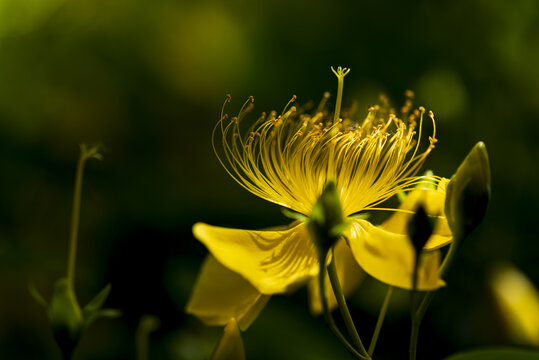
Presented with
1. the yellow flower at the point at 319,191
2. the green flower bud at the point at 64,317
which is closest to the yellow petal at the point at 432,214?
the yellow flower at the point at 319,191

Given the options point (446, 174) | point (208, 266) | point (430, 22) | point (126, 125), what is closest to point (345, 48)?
point (430, 22)

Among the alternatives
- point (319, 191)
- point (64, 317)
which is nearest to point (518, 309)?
point (319, 191)

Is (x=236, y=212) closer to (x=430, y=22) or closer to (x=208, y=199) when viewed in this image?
(x=208, y=199)

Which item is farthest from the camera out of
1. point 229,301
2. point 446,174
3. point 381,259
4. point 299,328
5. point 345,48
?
point 345,48

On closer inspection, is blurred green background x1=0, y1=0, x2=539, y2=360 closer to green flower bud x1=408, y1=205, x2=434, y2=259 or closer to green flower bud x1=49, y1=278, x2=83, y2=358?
green flower bud x1=49, y1=278, x2=83, y2=358

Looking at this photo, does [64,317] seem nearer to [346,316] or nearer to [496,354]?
[346,316]

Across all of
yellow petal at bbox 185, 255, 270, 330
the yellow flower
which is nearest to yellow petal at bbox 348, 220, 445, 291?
the yellow flower

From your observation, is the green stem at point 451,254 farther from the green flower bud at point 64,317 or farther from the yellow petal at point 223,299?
the green flower bud at point 64,317
